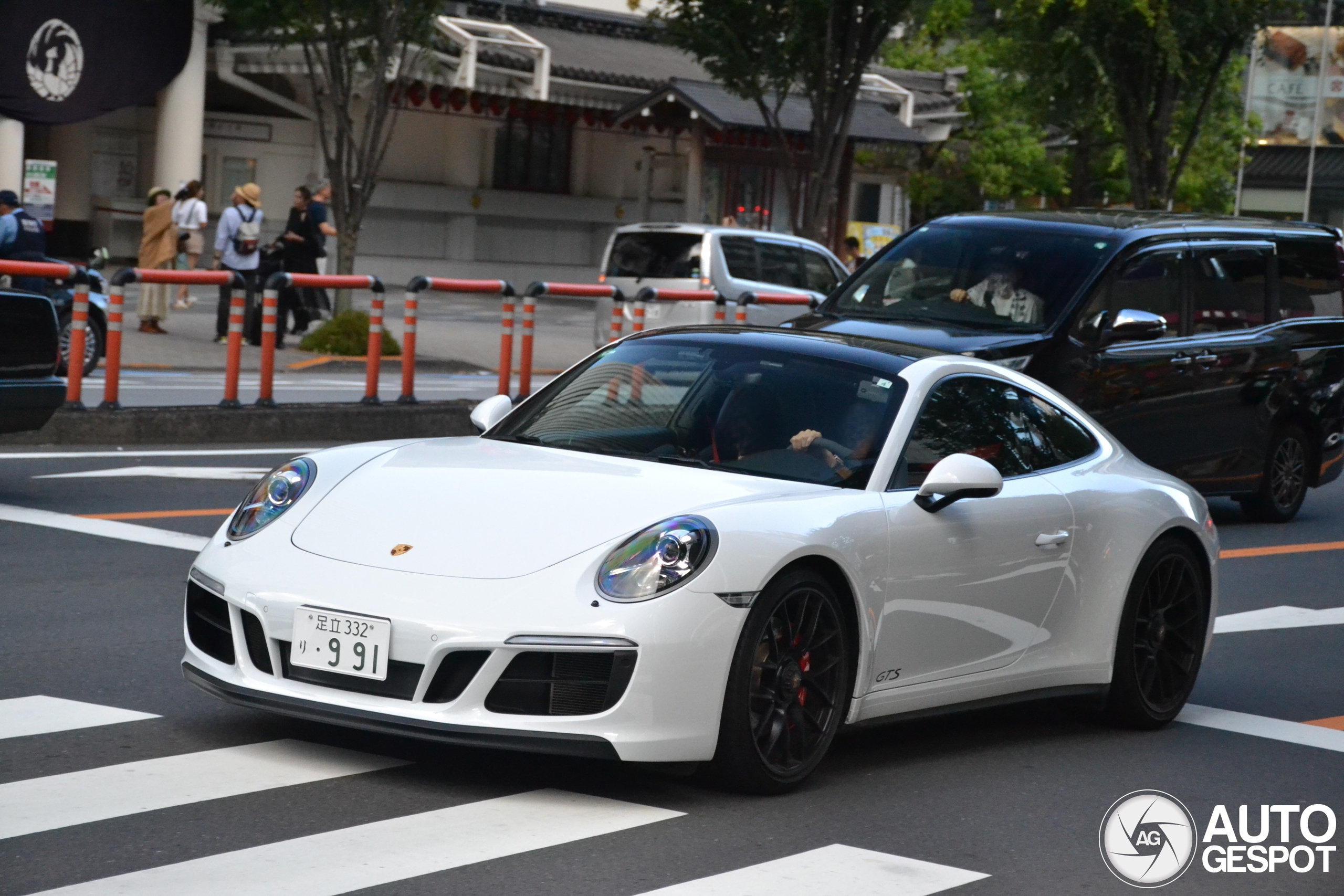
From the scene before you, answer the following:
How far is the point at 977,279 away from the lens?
38.7 feet

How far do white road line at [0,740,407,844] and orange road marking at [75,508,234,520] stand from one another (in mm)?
4776

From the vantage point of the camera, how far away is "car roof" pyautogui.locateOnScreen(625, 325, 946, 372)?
21.5ft

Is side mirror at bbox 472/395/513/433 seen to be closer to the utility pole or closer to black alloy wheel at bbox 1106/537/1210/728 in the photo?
black alloy wheel at bbox 1106/537/1210/728

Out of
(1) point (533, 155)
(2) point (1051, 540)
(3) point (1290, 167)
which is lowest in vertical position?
(2) point (1051, 540)

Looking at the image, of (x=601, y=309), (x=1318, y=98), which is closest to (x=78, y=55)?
(x=601, y=309)

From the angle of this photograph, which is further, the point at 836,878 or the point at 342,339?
the point at 342,339

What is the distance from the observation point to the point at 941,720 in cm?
700

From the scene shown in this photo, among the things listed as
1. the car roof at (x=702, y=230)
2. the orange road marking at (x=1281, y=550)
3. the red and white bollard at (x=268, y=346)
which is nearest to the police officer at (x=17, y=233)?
the red and white bollard at (x=268, y=346)

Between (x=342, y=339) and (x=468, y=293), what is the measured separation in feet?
15.6

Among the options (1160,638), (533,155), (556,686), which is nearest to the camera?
(556,686)

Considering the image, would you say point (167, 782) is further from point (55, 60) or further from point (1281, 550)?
point (55, 60)

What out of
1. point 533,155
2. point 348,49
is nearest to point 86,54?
point 533,155

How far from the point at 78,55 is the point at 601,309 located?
1377 cm
